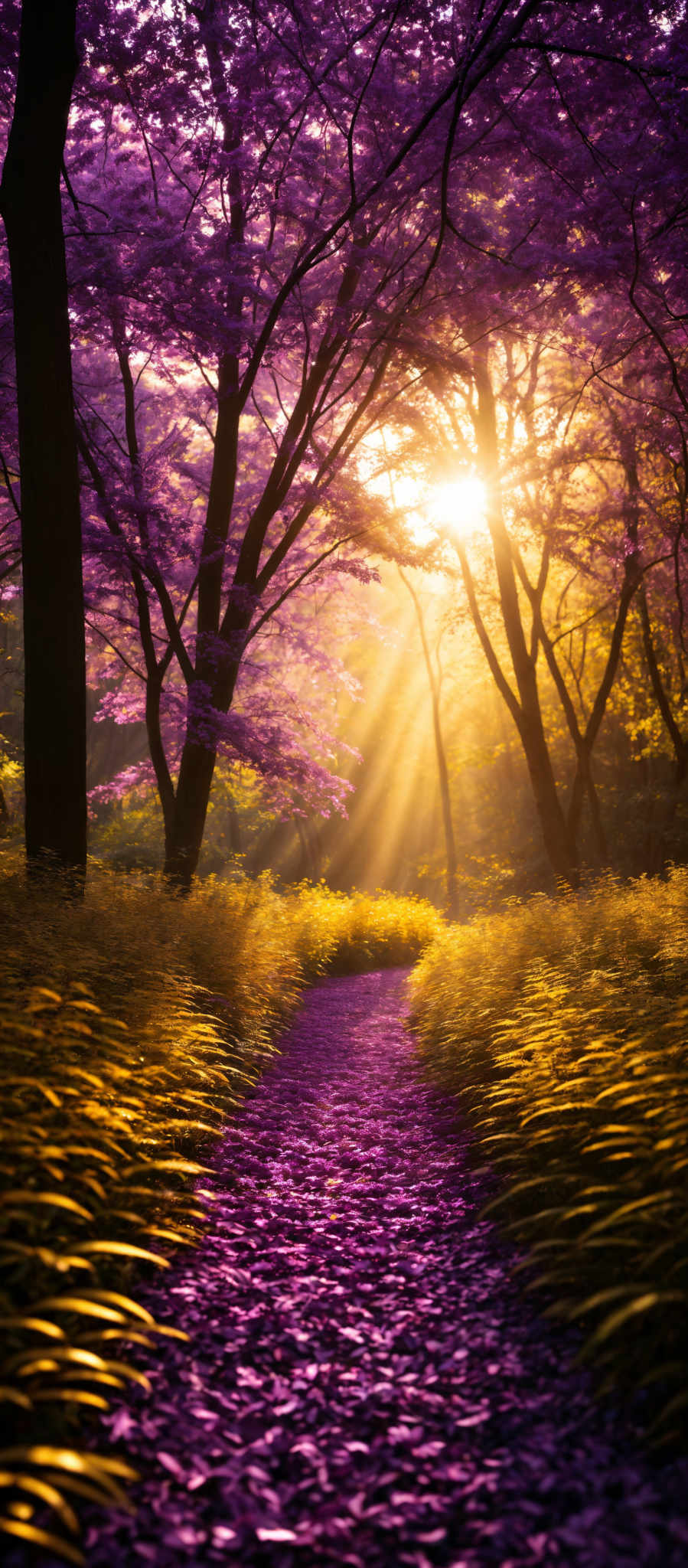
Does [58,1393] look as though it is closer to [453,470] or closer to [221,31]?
[221,31]

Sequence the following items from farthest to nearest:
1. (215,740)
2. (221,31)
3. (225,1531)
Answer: (215,740), (221,31), (225,1531)

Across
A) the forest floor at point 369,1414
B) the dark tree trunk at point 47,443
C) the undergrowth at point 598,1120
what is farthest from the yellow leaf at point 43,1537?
the dark tree trunk at point 47,443

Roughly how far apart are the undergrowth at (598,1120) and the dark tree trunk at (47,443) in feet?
12.8

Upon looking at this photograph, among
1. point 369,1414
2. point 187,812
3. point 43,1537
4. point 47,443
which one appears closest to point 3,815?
point 187,812

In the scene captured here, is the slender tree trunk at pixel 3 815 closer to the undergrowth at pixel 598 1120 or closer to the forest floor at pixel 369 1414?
the undergrowth at pixel 598 1120

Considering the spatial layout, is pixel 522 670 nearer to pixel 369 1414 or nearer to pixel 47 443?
pixel 47 443

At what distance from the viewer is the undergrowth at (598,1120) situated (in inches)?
99.5

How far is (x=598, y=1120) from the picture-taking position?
145 inches

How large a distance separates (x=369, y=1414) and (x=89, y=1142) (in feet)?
4.62

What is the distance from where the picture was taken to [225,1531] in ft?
6.77

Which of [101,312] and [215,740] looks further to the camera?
[215,740]

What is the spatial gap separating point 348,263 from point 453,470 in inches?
213

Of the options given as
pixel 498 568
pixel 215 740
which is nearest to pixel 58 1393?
pixel 215 740

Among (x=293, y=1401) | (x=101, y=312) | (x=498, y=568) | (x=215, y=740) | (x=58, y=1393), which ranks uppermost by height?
(x=101, y=312)
